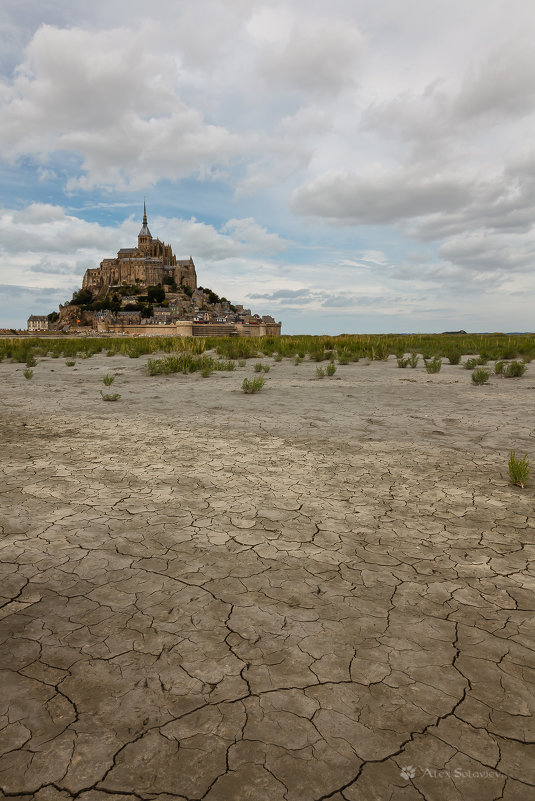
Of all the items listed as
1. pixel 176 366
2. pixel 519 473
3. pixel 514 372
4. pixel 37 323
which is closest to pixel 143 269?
pixel 37 323

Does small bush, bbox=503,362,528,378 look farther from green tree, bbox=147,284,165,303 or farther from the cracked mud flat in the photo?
green tree, bbox=147,284,165,303

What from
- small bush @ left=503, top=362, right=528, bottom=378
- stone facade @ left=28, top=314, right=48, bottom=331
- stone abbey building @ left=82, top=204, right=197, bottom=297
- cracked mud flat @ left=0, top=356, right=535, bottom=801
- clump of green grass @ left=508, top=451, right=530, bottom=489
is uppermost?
stone abbey building @ left=82, top=204, right=197, bottom=297

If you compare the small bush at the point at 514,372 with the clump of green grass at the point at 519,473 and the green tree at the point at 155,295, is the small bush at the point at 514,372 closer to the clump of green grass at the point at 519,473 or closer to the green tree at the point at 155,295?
the clump of green grass at the point at 519,473

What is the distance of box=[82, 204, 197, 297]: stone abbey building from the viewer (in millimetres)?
133125

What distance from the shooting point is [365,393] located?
10.0 metres

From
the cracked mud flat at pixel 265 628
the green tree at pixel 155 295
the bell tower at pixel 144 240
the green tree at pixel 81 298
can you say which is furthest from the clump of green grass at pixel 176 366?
the bell tower at pixel 144 240

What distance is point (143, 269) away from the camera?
5246 inches

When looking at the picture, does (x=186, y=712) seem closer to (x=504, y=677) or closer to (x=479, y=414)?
(x=504, y=677)

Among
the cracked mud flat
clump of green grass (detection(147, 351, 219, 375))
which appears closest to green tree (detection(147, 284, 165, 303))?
clump of green grass (detection(147, 351, 219, 375))

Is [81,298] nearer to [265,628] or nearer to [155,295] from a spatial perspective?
[155,295]

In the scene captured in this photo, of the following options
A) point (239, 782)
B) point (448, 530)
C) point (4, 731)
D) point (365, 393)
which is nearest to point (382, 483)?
point (448, 530)

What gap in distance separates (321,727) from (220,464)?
3349mm

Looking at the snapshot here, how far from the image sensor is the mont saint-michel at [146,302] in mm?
98625

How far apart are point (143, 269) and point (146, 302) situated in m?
21.6
